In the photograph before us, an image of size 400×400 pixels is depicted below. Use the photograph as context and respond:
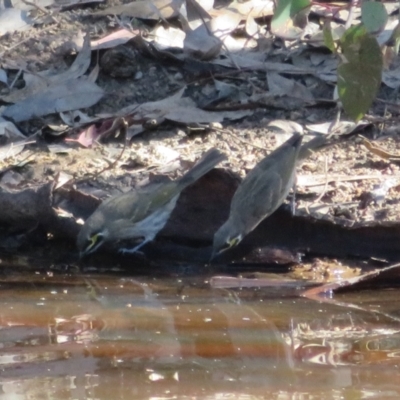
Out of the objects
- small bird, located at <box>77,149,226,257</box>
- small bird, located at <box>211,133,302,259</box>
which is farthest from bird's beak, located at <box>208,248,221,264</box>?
small bird, located at <box>77,149,226,257</box>

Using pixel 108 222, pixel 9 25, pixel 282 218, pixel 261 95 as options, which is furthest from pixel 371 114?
pixel 9 25

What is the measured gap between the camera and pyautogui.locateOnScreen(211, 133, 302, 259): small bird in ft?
16.5

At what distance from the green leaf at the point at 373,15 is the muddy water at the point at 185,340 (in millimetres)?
1305

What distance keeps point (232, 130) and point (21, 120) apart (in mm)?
1502

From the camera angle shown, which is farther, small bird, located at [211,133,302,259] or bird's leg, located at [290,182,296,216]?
bird's leg, located at [290,182,296,216]

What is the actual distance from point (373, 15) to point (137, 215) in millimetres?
2173

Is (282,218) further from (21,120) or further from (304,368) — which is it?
(21,120)

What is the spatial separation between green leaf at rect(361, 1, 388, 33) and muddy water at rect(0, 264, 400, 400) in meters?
1.30

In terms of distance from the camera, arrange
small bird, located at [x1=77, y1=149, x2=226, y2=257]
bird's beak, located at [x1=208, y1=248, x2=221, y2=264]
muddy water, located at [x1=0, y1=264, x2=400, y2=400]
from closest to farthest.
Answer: muddy water, located at [x1=0, y1=264, x2=400, y2=400] → bird's beak, located at [x1=208, y1=248, x2=221, y2=264] → small bird, located at [x1=77, y1=149, x2=226, y2=257]

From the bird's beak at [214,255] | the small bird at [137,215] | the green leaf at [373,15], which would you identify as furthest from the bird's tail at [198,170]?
the green leaf at [373,15]

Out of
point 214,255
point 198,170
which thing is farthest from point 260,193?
point 214,255

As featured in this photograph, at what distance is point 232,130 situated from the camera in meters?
6.57

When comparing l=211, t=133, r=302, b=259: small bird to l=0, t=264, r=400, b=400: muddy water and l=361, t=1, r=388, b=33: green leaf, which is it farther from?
l=361, t=1, r=388, b=33: green leaf

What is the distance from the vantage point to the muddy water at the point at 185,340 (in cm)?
347
